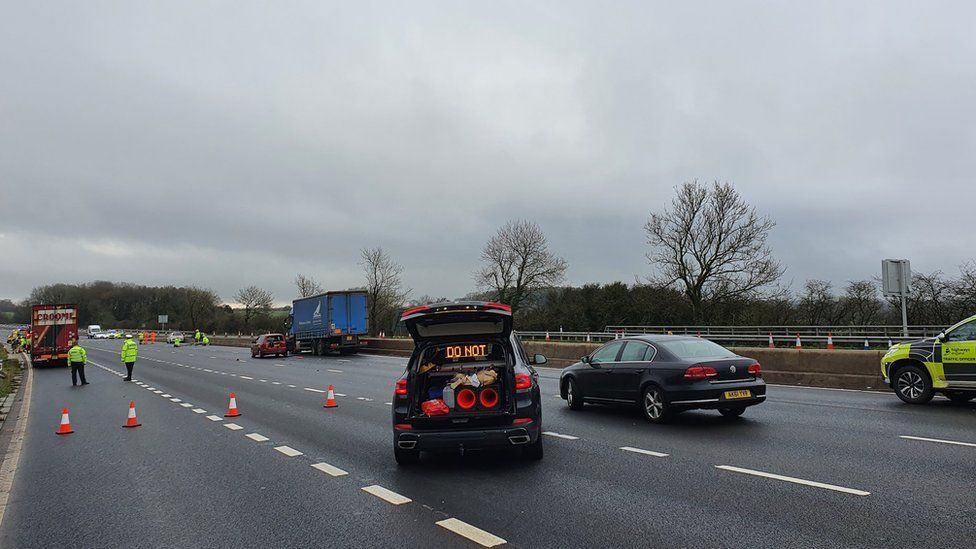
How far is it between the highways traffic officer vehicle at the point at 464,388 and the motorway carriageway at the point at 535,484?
0.41m

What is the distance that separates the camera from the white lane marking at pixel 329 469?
7309mm

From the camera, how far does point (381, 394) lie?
1619 cm

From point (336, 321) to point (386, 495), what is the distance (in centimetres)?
3294

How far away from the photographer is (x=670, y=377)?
10156 millimetres

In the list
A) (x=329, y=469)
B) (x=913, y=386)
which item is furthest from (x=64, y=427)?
(x=913, y=386)

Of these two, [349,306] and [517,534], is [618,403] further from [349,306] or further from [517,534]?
[349,306]

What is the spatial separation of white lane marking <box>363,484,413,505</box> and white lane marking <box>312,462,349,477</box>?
78 centimetres

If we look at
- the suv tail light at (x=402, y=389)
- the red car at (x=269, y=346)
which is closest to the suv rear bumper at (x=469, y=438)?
the suv tail light at (x=402, y=389)

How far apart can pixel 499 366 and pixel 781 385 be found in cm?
1195

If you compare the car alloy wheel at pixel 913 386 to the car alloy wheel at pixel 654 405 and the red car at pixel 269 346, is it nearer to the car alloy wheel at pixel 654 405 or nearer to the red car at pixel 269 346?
the car alloy wheel at pixel 654 405

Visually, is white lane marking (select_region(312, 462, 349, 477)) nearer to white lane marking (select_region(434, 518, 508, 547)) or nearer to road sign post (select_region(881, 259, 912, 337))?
white lane marking (select_region(434, 518, 508, 547))

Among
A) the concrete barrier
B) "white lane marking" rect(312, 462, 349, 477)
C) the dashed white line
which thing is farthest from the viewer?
the concrete barrier

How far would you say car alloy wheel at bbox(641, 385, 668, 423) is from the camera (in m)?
10.2

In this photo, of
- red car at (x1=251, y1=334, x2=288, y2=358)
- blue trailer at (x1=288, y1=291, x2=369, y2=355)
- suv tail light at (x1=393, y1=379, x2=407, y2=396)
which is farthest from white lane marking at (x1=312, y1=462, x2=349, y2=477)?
red car at (x1=251, y1=334, x2=288, y2=358)
